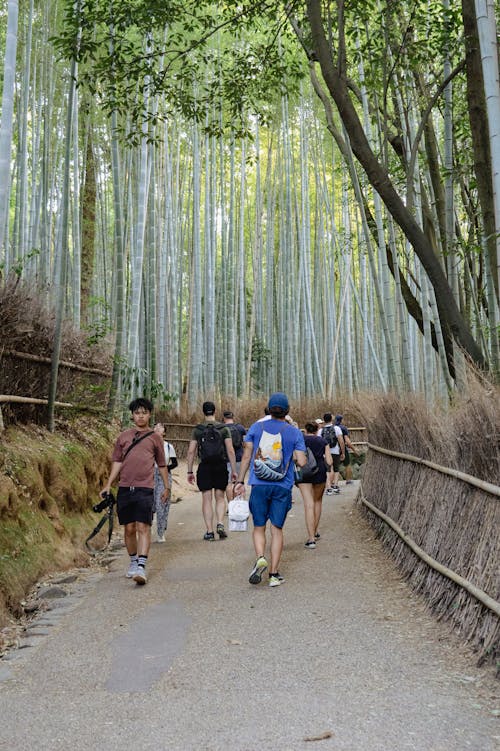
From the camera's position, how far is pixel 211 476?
6363 millimetres

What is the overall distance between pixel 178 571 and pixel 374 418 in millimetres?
2941

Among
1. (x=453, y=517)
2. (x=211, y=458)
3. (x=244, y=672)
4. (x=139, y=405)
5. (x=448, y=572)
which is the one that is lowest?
(x=244, y=672)

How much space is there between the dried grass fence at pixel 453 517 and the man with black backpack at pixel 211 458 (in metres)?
1.45

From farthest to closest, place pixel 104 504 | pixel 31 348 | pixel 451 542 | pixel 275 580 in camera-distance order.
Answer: pixel 31 348
pixel 104 504
pixel 275 580
pixel 451 542

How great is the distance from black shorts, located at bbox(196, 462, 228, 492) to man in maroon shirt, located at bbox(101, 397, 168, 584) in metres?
1.49

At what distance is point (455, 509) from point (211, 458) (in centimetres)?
278

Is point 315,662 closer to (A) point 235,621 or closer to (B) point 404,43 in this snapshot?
(A) point 235,621

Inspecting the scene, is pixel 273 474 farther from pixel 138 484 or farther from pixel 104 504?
pixel 104 504

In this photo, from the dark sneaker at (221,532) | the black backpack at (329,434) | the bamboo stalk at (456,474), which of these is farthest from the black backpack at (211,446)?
the black backpack at (329,434)

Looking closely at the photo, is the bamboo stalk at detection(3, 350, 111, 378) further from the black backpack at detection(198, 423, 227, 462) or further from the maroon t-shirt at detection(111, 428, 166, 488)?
the black backpack at detection(198, 423, 227, 462)

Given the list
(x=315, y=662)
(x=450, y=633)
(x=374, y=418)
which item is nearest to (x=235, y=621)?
(x=315, y=662)

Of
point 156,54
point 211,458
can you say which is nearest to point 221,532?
point 211,458

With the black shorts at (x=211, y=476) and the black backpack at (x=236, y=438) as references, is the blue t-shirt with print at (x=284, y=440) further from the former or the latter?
the black backpack at (x=236, y=438)

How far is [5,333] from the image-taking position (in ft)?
18.3
